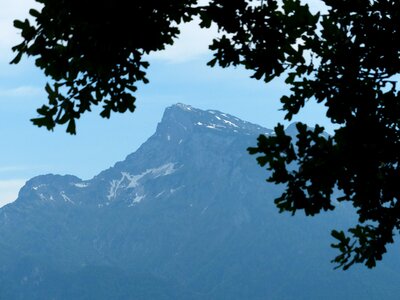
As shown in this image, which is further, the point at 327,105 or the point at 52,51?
the point at 327,105

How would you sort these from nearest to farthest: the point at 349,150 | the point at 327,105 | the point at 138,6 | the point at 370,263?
the point at 138,6 → the point at 349,150 → the point at 370,263 → the point at 327,105

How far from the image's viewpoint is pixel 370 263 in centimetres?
1166

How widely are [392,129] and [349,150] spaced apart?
105cm

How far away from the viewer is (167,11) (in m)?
10.6

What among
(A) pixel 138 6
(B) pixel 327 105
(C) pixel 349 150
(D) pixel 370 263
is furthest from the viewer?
(B) pixel 327 105

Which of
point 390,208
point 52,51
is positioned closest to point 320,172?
point 390,208

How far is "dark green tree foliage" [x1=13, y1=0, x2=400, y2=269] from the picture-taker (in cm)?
1003

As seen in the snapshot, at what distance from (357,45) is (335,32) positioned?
46 cm

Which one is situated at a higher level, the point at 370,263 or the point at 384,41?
the point at 384,41

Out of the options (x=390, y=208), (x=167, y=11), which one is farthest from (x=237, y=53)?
(x=390, y=208)

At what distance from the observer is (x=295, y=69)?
1269 cm

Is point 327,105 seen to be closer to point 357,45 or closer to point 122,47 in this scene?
point 357,45

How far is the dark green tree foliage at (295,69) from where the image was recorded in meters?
10.0

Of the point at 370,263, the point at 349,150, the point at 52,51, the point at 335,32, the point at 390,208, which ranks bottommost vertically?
the point at 370,263
